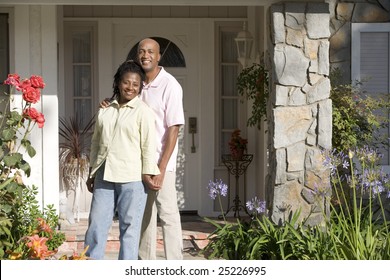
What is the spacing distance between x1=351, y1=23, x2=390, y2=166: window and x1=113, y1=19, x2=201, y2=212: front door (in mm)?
1759

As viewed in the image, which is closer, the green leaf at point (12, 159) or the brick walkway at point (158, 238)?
the green leaf at point (12, 159)

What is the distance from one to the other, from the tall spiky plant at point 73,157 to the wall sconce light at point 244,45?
169 centimetres

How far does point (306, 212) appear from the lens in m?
7.22

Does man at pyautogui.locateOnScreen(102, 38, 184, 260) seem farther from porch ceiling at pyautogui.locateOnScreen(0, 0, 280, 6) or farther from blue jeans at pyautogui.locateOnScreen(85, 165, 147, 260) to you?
porch ceiling at pyautogui.locateOnScreen(0, 0, 280, 6)

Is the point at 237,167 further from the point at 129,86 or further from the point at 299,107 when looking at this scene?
the point at 129,86

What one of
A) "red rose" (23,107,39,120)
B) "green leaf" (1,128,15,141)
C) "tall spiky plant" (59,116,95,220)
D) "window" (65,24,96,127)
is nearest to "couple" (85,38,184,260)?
"red rose" (23,107,39,120)

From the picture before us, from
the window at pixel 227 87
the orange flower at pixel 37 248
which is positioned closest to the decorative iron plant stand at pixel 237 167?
the window at pixel 227 87

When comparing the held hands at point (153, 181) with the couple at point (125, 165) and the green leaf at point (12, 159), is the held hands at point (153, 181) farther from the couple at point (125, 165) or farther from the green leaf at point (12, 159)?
the green leaf at point (12, 159)

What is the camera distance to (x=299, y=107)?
7.16 meters

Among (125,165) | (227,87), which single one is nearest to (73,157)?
(227,87)

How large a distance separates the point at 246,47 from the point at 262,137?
95cm

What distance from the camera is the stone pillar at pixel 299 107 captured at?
714 centimetres

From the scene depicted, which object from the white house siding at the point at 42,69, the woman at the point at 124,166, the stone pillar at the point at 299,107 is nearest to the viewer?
the woman at the point at 124,166

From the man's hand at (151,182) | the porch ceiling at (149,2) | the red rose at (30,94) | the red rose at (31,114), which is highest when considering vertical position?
the porch ceiling at (149,2)
